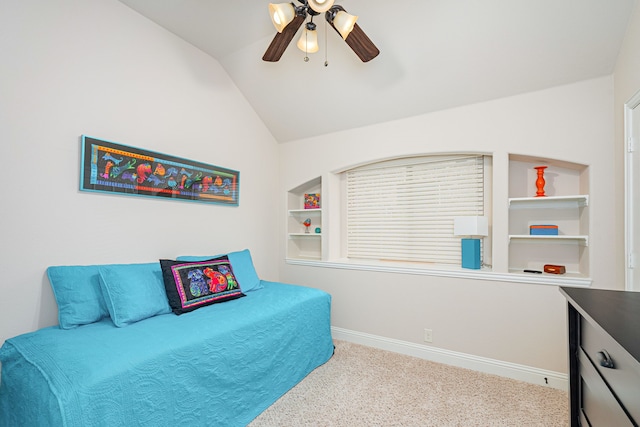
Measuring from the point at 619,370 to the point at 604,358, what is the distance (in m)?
0.13

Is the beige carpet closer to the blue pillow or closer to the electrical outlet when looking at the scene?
the electrical outlet

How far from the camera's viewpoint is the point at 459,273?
2748mm

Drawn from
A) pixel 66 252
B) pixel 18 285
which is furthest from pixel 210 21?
pixel 18 285

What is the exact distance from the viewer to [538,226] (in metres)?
2.56

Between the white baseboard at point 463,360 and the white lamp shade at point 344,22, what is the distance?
2.75 meters

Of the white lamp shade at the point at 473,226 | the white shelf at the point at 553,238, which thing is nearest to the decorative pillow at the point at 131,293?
the white lamp shade at the point at 473,226

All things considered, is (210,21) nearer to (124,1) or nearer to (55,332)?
(124,1)

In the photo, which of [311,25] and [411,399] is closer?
[311,25]

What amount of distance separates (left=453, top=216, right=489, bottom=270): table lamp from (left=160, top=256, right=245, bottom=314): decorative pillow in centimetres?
204

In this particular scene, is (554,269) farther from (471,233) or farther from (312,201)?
(312,201)

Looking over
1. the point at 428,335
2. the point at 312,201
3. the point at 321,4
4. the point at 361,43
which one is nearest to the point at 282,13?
the point at 321,4

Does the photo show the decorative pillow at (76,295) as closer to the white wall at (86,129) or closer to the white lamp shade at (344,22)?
the white wall at (86,129)

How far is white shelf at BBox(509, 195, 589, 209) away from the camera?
94.5 inches

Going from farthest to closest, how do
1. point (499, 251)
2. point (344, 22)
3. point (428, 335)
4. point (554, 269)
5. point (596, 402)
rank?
1. point (428, 335)
2. point (499, 251)
3. point (554, 269)
4. point (344, 22)
5. point (596, 402)
